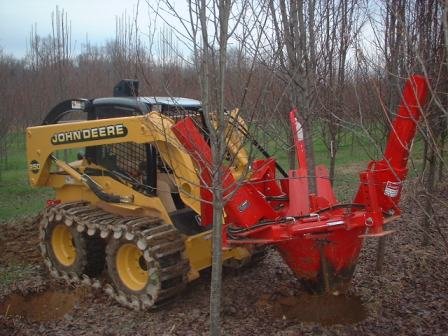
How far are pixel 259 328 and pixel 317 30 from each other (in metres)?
3.05

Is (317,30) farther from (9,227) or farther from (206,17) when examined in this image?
(9,227)

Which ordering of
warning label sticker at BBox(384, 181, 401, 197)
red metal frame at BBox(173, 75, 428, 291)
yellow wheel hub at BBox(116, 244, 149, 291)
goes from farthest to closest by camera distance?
yellow wheel hub at BBox(116, 244, 149, 291)
warning label sticker at BBox(384, 181, 401, 197)
red metal frame at BBox(173, 75, 428, 291)

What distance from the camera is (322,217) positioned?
4.57m

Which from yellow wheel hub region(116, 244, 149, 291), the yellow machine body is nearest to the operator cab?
the yellow machine body

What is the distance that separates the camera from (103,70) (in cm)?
1925

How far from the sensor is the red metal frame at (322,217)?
14.5 ft

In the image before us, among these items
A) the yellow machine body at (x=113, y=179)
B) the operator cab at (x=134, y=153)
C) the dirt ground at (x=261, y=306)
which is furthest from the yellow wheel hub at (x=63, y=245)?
the operator cab at (x=134, y=153)

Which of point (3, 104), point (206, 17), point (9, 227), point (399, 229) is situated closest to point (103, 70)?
point (3, 104)

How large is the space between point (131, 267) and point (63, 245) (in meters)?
1.25

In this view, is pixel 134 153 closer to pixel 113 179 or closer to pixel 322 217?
pixel 113 179

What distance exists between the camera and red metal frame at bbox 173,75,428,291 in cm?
441

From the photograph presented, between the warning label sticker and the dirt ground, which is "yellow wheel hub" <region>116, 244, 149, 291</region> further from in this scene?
the warning label sticker

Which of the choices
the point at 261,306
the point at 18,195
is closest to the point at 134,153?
the point at 261,306

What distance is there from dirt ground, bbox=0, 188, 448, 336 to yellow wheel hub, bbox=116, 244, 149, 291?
0.30 metres
